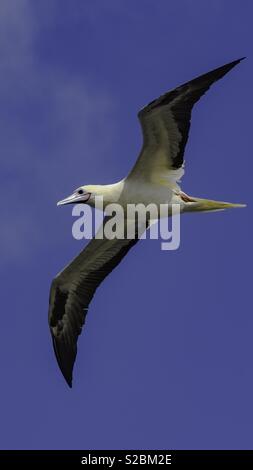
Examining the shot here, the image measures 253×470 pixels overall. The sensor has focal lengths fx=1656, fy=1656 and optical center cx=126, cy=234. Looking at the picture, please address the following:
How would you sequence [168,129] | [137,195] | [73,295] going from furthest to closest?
1. [73,295]
2. [137,195]
3. [168,129]

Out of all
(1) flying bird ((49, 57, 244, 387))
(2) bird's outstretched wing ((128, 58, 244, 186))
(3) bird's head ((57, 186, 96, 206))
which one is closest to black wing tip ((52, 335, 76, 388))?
(1) flying bird ((49, 57, 244, 387))

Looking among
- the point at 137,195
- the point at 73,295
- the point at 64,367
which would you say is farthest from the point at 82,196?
the point at 64,367

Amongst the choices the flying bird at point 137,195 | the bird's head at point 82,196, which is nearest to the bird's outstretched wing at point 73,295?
the flying bird at point 137,195

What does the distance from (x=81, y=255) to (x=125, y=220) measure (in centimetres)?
127

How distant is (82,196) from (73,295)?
2.15m

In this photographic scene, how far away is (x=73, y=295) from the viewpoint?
32.3 meters

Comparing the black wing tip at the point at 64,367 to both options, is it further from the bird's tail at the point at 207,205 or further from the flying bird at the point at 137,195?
the bird's tail at the point at 207,205

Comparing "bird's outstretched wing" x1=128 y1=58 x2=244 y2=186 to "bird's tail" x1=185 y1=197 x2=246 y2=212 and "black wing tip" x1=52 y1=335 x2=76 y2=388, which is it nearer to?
"bird's tail" x1=185 y1=197 x2=246 y2=212

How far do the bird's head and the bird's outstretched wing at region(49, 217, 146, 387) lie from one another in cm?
106

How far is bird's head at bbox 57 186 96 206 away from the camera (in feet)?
103

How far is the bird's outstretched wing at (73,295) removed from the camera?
32.2m

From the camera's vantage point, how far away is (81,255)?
32.2 metres

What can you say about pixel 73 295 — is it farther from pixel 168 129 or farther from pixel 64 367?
pixel 168 129
